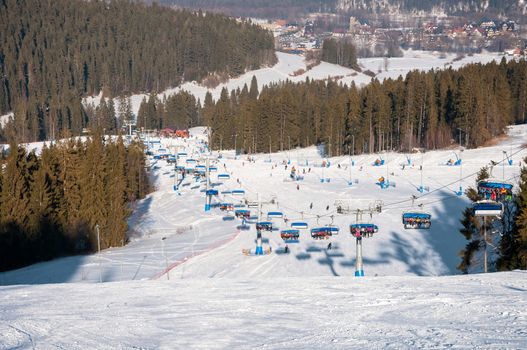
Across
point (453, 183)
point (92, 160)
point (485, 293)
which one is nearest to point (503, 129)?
point (453, 183)

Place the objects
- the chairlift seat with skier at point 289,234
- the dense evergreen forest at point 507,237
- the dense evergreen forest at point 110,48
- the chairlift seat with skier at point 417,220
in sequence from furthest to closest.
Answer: the dense evergreen forest at point 110,48
the chairlift seat with skier at point 289,234
the chairlift seat with skier at point 417,220
the dense evergreen forest at point 507,237

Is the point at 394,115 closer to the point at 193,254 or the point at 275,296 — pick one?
the point at 193,254

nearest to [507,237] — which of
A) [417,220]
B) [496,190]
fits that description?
[496,190]

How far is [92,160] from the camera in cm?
4791

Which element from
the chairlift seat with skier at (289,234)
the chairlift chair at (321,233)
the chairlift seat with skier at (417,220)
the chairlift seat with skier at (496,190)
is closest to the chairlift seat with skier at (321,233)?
the chairlift chair at (321,233)

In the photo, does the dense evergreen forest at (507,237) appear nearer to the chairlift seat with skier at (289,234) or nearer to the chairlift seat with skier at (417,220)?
the chairlift seat with skier at (417,220)

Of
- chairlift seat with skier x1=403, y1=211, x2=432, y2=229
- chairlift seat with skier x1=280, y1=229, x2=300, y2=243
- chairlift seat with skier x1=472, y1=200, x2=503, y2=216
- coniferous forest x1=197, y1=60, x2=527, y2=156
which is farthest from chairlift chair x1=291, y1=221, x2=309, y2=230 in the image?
coniferous forest x1=197, y1=60, x2=527, y2=156

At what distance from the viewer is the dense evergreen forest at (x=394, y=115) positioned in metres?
75.2

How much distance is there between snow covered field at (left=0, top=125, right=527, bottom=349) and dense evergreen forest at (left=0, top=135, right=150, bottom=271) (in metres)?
1.84

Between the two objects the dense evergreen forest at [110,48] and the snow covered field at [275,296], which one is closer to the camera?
the snow covered field at [275,296]

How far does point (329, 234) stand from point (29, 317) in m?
22.7

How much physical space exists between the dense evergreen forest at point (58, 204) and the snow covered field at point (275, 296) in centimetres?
184

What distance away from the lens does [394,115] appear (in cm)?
8250

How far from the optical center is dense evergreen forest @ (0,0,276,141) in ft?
516
